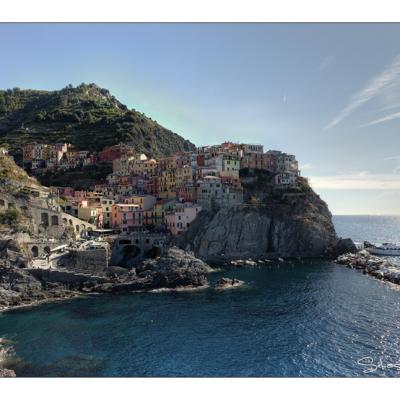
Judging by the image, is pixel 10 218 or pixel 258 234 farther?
pixel 258 234

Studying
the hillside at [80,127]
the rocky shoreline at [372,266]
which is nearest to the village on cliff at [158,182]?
the hillside at [80,127]

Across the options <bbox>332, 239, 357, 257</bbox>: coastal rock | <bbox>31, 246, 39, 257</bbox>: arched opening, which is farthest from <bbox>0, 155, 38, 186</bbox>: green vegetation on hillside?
<bbox>332, 239, 357, 257</bbox>: coastal rock

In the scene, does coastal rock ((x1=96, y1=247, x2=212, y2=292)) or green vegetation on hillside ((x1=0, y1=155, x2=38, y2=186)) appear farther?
green vegetation on hillside ((x1=0, y1=155, x2=38, y2=186))

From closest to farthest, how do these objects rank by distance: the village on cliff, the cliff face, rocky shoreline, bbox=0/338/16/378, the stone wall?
rocky shoreline, bbox=0/338/16/378, the stone wall, the cliff face, the village on cliff

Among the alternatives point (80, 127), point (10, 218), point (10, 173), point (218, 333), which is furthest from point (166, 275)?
point (80, 127)

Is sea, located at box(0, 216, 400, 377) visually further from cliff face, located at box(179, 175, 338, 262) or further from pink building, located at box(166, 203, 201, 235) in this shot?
pink building, located at box(166, 203, 201, 235)

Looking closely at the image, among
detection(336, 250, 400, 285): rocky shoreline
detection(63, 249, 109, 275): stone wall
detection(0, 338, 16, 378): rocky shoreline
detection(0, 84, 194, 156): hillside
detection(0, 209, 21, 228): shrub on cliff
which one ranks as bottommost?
detection(0, 338, 16, 378): rocky shoreline

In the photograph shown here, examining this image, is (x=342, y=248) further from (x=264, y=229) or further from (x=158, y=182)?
(x=158, y=182)
